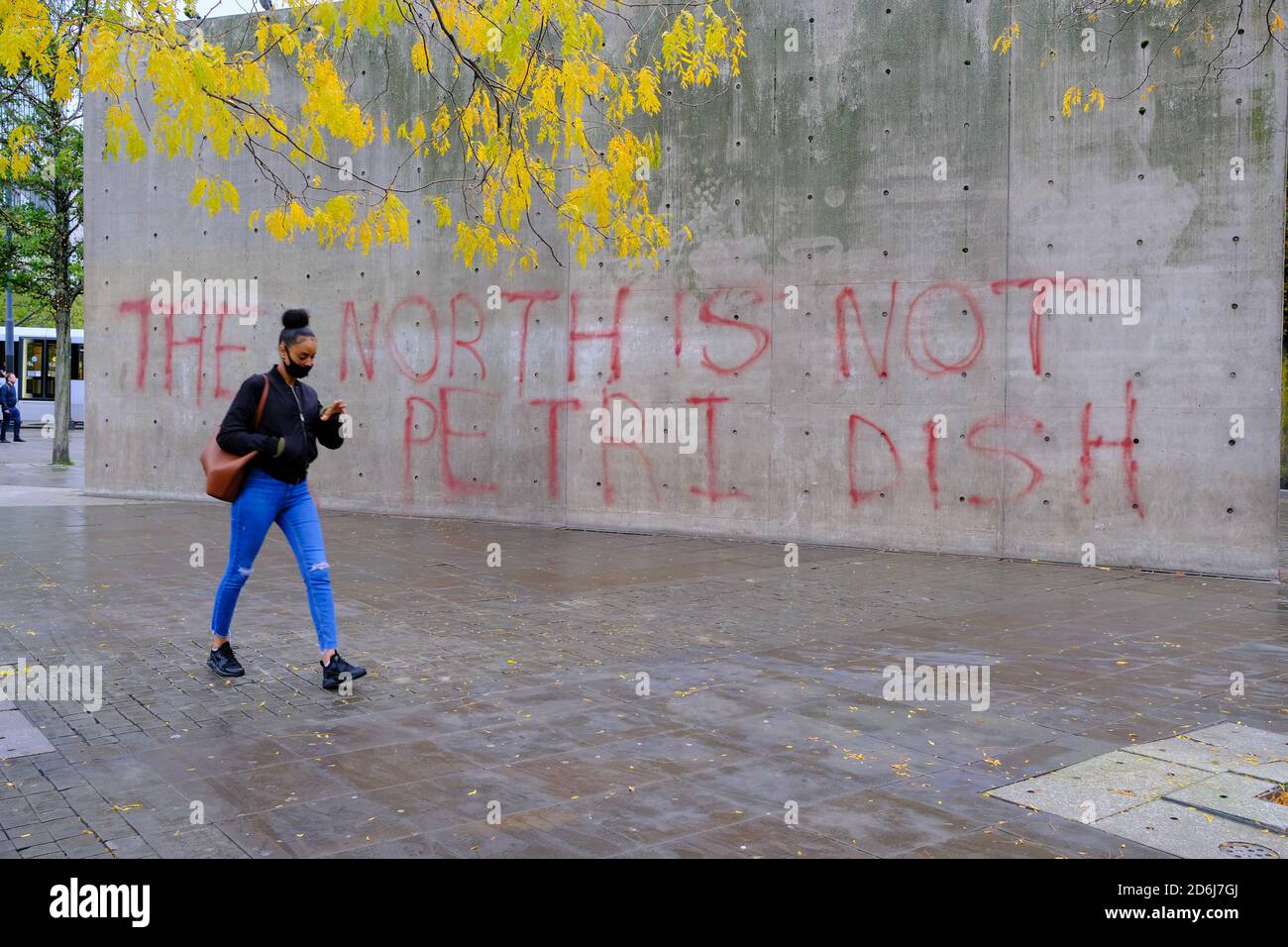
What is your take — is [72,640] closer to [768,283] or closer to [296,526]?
[296,526]

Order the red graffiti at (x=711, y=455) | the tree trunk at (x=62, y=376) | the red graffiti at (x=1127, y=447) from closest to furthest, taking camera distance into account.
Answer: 1. the red graffiti at (x=1127, y=447)
2. the red graffiti at (x=711, y=455)
3. the tree trunk at (x=62, y=376)

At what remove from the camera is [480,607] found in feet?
28.3

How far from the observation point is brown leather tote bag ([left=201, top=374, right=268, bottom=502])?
6203 mm

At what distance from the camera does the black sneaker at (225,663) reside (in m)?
6.39

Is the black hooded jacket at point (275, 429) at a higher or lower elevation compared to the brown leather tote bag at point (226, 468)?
higher

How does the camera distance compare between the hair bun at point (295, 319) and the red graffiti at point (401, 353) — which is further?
the red graffiti at point (401, 353)

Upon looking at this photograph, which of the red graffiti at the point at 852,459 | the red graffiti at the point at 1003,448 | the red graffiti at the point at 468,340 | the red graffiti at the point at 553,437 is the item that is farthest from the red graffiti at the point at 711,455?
A: the red graffiti at the point at 468,340

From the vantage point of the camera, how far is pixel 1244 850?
4102 mm

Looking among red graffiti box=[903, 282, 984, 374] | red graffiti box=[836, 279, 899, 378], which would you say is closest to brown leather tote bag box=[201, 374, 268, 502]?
red graffiti box=[836, 279, 899, 378]

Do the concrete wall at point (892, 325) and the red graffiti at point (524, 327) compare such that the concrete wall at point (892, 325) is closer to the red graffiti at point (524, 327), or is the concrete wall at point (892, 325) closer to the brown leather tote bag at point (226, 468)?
the red graffiti at point (524, 327)

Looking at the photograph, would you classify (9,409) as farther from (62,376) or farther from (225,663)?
(225,663)

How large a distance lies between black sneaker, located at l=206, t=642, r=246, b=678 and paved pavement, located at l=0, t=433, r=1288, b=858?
13 centimetres

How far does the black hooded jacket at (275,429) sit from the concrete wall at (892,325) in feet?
21.0

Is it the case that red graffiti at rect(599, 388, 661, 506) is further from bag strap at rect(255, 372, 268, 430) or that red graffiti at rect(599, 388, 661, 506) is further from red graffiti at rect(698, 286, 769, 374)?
bag strap at rect(255, 372, 268, 430)
